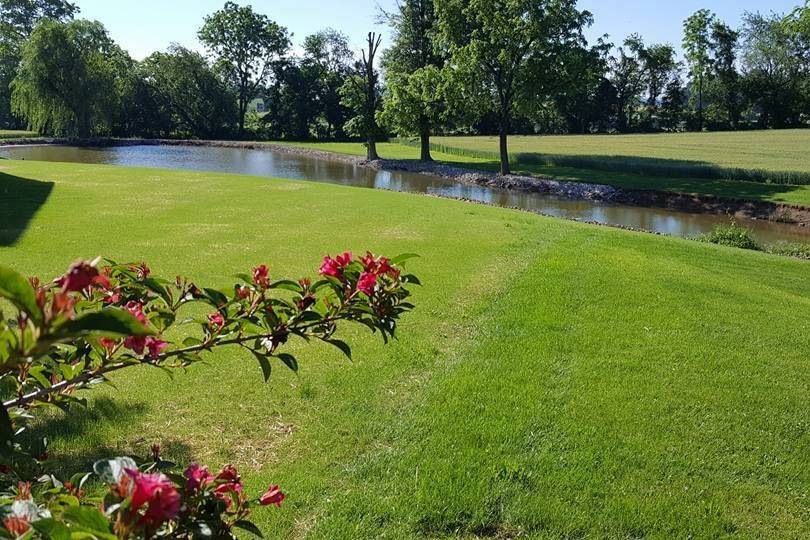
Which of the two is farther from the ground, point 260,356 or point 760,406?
point 260,356

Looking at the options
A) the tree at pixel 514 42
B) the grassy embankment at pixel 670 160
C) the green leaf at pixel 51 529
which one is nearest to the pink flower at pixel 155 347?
the green leaf at pixel 51 529

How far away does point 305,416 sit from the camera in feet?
15.3

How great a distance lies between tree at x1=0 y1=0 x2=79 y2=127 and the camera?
54875 millimetres

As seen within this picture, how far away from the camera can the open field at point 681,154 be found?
28.0m

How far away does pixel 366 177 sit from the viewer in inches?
1220

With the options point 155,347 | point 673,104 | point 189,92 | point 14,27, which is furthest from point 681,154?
point 14,27

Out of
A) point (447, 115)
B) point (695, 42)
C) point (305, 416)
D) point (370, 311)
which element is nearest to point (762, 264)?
point (305, 416)

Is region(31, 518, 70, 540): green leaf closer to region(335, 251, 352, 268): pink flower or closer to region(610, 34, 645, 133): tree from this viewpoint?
region(335, 251, 352, 268): pink flower

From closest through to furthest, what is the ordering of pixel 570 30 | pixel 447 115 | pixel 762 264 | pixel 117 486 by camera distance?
pixel 117 486
pixel 762 264
pixel 570 30
pixel 447 115

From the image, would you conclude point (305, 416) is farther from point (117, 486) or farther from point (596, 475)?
point (117, 486)

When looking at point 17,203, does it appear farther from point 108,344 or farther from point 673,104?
point 673,104

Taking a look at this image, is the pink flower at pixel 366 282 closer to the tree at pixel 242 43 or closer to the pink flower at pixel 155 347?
the pink flower at pixel 155 347

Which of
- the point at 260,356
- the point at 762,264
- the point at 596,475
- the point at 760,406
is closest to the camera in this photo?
the point at 260,356

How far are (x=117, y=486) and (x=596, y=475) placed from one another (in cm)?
334
